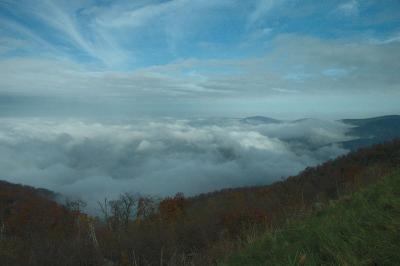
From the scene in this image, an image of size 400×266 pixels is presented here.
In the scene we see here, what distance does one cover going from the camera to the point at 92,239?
6.96 metres

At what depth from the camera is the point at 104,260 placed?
6488 mm

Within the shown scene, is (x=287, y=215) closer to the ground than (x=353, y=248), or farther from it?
closer to the ground

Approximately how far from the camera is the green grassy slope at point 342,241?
9.43 feet

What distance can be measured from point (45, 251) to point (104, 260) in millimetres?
1057

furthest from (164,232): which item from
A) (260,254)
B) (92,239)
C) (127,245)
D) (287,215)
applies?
(260,254)

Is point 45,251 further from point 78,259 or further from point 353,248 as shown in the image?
point 353,248

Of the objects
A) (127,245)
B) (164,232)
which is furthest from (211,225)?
(127,245)

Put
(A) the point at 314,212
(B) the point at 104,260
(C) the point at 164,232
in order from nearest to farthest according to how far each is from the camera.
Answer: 1. (A) the point at 314,212
2. (B) the point at 104,260
3. (C) the point at 164,232

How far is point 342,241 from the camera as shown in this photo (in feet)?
10.6

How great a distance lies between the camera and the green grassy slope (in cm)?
288

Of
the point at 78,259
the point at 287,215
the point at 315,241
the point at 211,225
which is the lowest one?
the point at 211,225

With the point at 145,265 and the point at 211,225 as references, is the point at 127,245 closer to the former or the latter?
the point at 145,265

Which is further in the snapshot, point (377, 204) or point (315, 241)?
point (377, 204)

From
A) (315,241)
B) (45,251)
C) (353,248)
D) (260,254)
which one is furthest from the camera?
(45,251)
